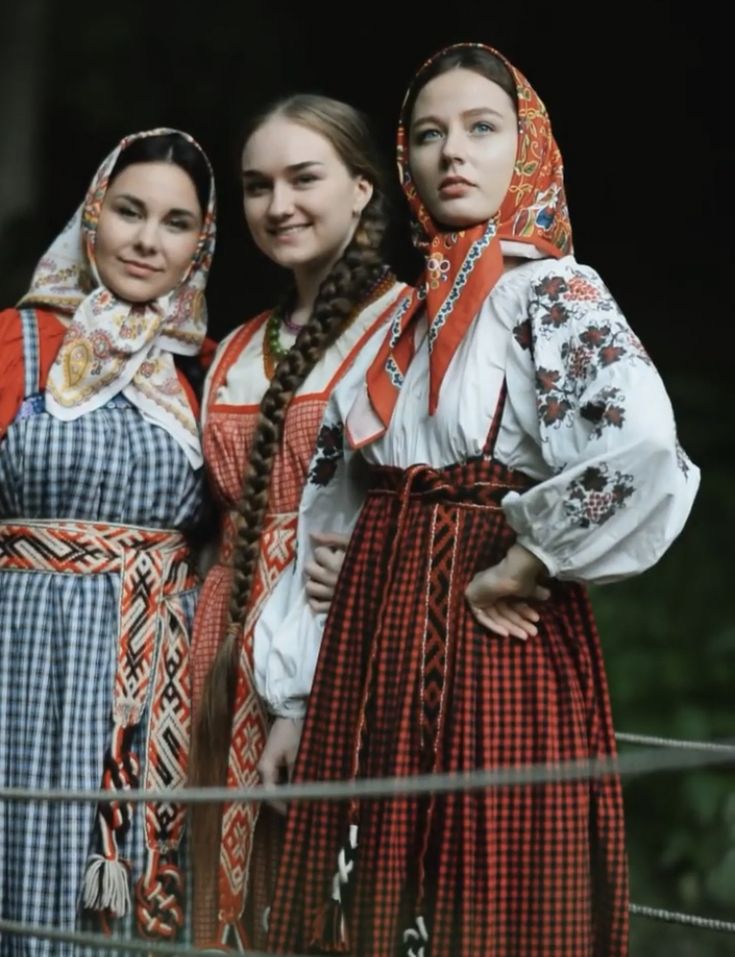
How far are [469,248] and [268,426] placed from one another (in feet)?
1.81

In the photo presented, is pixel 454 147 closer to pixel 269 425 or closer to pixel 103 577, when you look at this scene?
pixel 269 425

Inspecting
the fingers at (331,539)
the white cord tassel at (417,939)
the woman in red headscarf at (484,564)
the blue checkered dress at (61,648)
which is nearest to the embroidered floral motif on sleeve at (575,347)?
the woman in red headscarf at (484,564)

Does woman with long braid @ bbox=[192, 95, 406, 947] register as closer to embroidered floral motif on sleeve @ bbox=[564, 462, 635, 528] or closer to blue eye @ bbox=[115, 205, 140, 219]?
blue eye @ bbox=[115, 205, 140, 219]

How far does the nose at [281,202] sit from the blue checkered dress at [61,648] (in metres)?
0.42

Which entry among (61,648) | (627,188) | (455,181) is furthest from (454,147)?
(627,188)

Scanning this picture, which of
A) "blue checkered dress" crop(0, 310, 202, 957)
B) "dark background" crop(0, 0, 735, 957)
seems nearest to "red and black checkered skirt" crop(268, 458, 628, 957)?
"blue checkered dress" crop(0, 310, 202, 957)

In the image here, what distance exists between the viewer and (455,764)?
8.48 feet

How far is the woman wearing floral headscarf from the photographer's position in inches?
126

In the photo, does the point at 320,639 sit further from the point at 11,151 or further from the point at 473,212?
the point at 11,151

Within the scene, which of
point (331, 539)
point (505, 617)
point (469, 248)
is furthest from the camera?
point (331, 539)

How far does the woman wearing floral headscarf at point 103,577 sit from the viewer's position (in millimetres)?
3213

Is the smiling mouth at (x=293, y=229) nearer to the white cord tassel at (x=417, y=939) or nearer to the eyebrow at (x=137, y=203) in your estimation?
the eyebrow at (x=137, y=203)

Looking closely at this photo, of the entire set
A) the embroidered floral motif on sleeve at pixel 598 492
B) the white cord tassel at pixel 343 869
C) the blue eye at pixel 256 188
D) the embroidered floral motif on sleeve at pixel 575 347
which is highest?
the blue eye at pixel 256 188

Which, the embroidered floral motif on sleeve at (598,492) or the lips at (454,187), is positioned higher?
the lips at (454,187)
